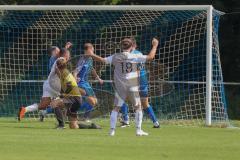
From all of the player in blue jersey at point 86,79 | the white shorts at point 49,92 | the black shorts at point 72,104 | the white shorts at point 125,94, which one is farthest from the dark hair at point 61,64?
the white shorts at point 125,94

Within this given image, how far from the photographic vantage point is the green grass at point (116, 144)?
1179 cm

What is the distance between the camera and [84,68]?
1925 cm

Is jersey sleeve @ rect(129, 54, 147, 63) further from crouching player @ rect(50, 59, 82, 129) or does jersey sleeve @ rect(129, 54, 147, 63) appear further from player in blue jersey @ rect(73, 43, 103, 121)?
player in blue jersey @ rect(73, 43, 103, 121)

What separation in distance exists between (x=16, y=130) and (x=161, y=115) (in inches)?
272

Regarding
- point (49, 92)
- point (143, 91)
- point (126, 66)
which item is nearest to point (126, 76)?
point (126, 66)

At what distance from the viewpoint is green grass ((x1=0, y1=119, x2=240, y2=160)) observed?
11.8 metres

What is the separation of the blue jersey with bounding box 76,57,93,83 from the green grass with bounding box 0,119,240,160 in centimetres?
208

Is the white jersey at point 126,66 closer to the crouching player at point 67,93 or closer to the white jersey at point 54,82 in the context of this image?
the crouching player at point 67,93

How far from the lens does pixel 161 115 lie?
2286 cm

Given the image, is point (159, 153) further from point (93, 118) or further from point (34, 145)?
point (93, 118)

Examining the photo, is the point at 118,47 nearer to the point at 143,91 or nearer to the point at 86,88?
the point at 86,88

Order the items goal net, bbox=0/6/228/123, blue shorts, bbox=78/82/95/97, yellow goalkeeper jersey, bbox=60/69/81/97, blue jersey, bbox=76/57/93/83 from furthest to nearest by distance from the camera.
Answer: goal net, bbox=0/6/228/123 → blue shorts, bbox=78/82/95/97 → blue jersey, bbox=76/57/93/83 → yellow goalkeeper jersey, bbox=60/69/81/97

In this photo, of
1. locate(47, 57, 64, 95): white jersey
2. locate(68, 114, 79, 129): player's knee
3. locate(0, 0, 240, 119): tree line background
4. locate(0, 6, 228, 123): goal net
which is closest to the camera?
locate(68, 114, 79, 129): player's knee

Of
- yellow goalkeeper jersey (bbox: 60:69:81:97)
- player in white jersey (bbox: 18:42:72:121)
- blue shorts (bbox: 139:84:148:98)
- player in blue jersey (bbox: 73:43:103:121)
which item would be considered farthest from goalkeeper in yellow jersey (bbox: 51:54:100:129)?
blue shorts (bbox: 139:84:148:98)
